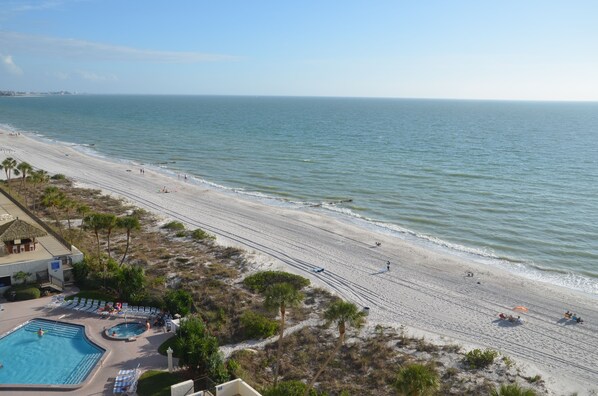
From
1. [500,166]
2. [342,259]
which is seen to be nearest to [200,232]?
[342,259]

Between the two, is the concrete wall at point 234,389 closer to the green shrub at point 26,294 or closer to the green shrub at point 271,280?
the green shrub at point 271,280

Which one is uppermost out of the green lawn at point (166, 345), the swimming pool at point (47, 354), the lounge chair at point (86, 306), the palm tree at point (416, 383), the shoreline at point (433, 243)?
the palm tree at point (416, 383)

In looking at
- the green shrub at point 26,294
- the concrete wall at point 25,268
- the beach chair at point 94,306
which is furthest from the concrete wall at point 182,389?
the concrete wall at point 25,268

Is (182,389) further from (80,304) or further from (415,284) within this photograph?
(415,284)

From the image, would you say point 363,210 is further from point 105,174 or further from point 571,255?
point 105,174

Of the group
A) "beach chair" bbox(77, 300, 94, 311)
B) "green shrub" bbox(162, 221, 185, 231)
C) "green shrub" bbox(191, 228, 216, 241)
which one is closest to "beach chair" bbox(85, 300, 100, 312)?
"beach chair" bbox(77, 300, 94, 311)

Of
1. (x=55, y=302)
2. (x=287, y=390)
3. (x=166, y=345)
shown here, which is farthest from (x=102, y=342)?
(x=287, y=390)

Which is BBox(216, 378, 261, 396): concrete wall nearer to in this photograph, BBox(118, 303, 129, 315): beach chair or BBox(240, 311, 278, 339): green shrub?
BBox(240, 311, 278, 339): green shrub
